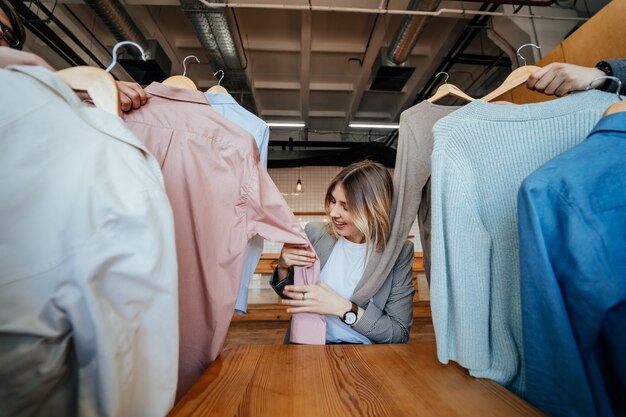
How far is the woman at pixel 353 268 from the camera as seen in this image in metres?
1.30

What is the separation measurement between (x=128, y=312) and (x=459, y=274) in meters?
0.85

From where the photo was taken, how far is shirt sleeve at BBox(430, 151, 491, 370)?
2.65 ft

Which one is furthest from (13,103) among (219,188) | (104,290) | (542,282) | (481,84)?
(481,84)

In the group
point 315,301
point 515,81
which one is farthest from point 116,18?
point 515,81

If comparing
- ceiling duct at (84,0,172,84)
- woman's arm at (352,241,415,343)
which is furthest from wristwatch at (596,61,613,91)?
ceiling duct at (84,0,172,84)

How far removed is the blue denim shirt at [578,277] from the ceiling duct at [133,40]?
16.2 feet

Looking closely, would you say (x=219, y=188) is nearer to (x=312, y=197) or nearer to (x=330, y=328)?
(x=330, y=328)

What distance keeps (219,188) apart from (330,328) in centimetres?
89

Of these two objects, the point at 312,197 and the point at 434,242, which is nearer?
the point at 434,242

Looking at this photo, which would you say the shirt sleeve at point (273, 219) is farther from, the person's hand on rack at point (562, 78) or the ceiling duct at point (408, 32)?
the ceiling duct at point (408, 32)

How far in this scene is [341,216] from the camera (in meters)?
1.57

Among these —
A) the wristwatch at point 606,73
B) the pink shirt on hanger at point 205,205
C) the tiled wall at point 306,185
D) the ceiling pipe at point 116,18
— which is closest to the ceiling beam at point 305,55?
the tiled wall at point 306,185

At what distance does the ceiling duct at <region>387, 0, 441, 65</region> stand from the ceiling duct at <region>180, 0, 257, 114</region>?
2.47 meters

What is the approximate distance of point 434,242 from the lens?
88 centimetres
